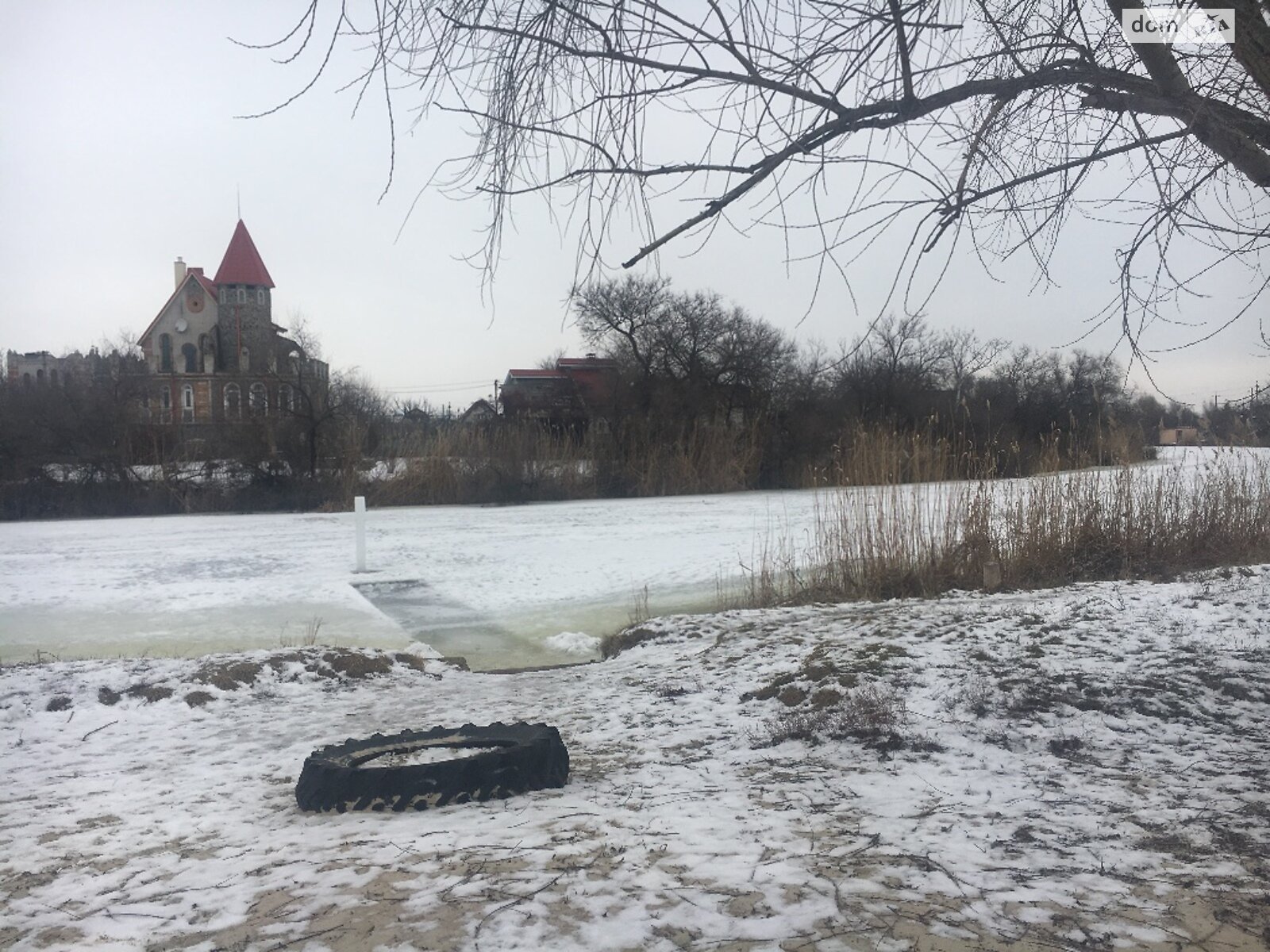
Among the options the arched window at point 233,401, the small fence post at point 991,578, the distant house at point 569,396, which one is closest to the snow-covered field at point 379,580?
the small fence post at point 991,578

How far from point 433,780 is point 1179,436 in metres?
9.51

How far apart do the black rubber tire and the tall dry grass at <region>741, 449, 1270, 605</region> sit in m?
6.55

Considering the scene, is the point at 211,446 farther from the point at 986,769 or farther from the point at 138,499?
the point at 986,769

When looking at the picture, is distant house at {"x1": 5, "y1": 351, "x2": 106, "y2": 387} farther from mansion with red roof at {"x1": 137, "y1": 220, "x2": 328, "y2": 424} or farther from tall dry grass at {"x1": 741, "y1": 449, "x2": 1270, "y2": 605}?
tall dry grass at {"x1": 741, "y1": 449, "x2": 1270, "y2": 605}

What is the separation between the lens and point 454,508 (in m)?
26.9

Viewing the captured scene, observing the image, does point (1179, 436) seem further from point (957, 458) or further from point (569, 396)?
point (569, 396)

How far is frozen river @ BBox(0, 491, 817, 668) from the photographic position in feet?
33.8

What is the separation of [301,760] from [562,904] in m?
2.68

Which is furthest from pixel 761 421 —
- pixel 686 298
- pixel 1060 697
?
pixel 1060 697

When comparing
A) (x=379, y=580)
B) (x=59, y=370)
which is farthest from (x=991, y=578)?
(x=59, y=370)

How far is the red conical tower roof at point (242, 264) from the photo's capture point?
5144 centimetres

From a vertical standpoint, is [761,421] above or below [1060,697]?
above

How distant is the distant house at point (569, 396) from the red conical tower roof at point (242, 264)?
73.2 ft

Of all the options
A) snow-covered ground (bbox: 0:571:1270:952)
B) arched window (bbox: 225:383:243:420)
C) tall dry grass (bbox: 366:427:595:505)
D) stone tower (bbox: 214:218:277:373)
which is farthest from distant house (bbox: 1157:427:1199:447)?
stone tower (bbox: 214:218:277:373)
